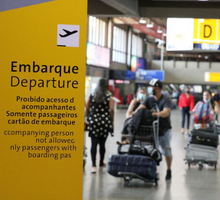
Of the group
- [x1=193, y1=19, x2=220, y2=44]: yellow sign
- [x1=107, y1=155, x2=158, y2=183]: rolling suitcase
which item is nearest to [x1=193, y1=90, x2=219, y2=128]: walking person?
[x1=193, y1=19, x2=220, y2=44]: yellow sign

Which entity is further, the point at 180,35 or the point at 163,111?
the point at 180,35

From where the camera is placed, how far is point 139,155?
904 cm

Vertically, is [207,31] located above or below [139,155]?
above

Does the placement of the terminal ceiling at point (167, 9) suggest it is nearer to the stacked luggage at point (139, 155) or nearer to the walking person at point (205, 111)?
the stacked luggage at point (139, 155)

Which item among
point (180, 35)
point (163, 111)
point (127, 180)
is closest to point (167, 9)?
point (163, 111)

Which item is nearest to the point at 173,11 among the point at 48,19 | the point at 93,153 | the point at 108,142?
the point at 93,153

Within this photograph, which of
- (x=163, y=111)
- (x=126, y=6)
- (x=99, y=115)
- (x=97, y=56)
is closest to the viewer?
(x=126, y=6)

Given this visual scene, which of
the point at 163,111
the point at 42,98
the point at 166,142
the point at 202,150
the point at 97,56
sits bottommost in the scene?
the point at 202,150

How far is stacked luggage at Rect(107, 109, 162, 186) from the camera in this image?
8664mm

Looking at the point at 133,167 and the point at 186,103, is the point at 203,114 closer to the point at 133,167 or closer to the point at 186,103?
the point at 133,167

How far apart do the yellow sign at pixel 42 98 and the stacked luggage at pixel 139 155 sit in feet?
12.4

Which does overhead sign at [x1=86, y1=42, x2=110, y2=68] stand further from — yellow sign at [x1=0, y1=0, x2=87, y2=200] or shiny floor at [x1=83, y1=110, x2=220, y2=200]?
yellow sign at [x1=0, y1=0, x2=87, y2=200]

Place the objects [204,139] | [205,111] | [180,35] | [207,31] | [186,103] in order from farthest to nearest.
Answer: [186,103]
[205,111]
[180,35]
[207,31]
[204,139]

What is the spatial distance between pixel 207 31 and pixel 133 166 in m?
4.04
